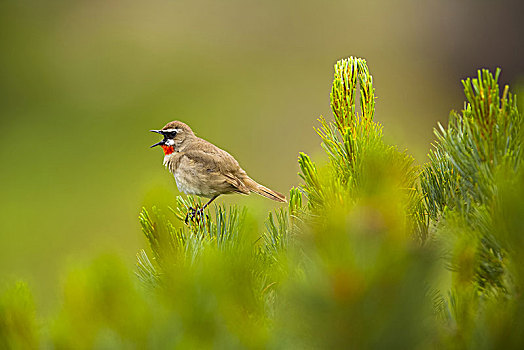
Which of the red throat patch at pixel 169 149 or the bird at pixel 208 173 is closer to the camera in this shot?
the bird at pixel 208 173

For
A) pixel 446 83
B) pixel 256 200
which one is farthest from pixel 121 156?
pixel 256 200

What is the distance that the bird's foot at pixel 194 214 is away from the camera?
157 centimetres

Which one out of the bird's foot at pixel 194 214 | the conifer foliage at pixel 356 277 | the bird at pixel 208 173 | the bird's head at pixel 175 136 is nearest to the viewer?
the conifer foliage at pixel 356 277

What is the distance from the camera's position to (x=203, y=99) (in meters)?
9.12

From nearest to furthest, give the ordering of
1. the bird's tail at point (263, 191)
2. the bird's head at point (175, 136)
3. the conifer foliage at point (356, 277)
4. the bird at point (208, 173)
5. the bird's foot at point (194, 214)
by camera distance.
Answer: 1. the conifer foliage at point (356, 277)
2. the bird's foot at point (194, 214)
3. the bird's tail at point (263, 191)
4. the bird at point (208, 173)
5. the bird's head at point (175, 136)

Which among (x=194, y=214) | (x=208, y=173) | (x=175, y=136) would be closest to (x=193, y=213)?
(x=194, y=214)

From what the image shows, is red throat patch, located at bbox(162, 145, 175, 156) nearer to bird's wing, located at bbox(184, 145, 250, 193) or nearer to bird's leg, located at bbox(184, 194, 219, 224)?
bird's wing, located at bbox(184, 145, 250, 193)

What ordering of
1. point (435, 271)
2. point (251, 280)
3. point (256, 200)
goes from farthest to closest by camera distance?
1. point (256, 200)
2. point (251, 280)
3. point (435, 271)

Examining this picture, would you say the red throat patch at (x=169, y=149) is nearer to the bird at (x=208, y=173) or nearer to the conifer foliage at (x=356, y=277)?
the bird at (x=208, y=173)

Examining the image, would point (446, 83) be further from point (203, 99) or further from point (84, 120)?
point (84, 120)

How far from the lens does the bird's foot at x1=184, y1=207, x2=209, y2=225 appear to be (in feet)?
5.14

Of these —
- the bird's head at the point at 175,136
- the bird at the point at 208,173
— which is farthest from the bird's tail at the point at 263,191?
the bird's head at the point at 175,136

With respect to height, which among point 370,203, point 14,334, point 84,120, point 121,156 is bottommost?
point 14,334

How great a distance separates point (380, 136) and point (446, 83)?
7845mm
